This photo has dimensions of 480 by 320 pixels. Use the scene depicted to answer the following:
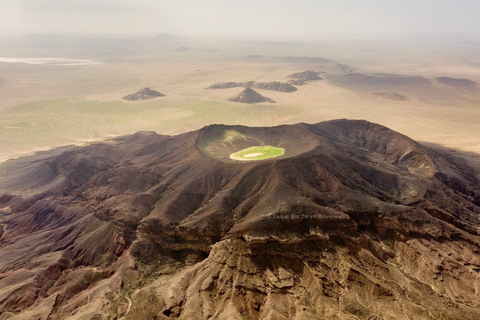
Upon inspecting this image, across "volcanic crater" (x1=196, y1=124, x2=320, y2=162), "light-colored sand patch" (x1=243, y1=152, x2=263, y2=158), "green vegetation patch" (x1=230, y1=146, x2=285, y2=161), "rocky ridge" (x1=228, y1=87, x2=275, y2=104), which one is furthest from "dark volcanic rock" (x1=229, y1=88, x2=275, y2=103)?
"light-colored sand patch" (x1=243, y1=152, x2=263, y2=158)

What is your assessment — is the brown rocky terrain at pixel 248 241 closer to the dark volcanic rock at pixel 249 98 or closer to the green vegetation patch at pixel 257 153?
the green vegetation patch at pixel 257 153

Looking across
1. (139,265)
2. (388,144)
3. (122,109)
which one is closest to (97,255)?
(139,265)

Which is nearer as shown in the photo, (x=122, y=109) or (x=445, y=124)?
(x=445, y=124)

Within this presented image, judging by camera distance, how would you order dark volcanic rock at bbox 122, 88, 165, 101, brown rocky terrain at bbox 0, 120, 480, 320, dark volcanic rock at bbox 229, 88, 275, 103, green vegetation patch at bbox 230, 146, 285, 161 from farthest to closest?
dark volcanic rock at bbox 122, 88, 165, 101 < dark volcanic rock at bbox 229, 88, 275, 103 < green vegetation patch at bbox 230, 146, 285, 161 < brown rocky terrain at bbox 0, 120, 480, 320

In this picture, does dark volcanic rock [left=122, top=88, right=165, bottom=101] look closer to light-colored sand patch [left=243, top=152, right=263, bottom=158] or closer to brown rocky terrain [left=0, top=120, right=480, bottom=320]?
brown rocky terrain [left=0, top=120, right=480, bottom=320]

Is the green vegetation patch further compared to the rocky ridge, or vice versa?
the rocky ridge

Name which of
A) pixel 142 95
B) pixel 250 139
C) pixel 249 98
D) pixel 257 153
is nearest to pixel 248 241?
pixel 257 153

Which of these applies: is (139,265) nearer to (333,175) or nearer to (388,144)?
(333,175)
